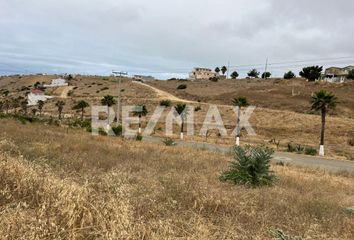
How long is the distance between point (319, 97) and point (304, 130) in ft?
43.3

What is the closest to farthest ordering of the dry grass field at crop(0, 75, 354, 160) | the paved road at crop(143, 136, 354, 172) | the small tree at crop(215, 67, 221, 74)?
the paved road at crop(143, 136, 354, 172)
the dry grass field at crop(0, 75, 354, 160)
the small tree at crop(215, 67, 221, 74)

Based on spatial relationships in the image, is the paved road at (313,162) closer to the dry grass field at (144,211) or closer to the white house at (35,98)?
the dry grass field at (144,211)

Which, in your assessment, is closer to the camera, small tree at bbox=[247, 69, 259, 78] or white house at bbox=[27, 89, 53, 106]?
white house at bbox=[27, 89, 53, 106]

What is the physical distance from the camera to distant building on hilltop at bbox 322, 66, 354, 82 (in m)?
113

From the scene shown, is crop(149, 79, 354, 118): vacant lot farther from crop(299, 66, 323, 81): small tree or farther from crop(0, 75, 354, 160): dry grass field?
crop(299, 66, 323, 81): small tree

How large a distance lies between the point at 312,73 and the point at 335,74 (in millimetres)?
16560

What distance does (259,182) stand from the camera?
11570 millimetres

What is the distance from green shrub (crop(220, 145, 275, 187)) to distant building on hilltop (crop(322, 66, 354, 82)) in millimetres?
106804

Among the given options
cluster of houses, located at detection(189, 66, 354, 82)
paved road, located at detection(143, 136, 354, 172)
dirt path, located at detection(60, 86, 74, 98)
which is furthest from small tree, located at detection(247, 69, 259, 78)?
paved road, located at detection(143, 136, 354, 172)

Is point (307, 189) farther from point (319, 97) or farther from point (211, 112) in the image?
point (211, 112)

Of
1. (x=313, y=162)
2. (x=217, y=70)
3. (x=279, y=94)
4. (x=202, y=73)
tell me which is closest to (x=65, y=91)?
(x=279, y=94)

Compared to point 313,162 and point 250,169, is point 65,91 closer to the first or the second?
point 313,162

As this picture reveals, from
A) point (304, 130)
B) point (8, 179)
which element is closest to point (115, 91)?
point (304, 130)

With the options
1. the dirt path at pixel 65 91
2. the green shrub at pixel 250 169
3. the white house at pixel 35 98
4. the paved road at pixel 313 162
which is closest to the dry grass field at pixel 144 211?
the green shrub at pixel 250 169
